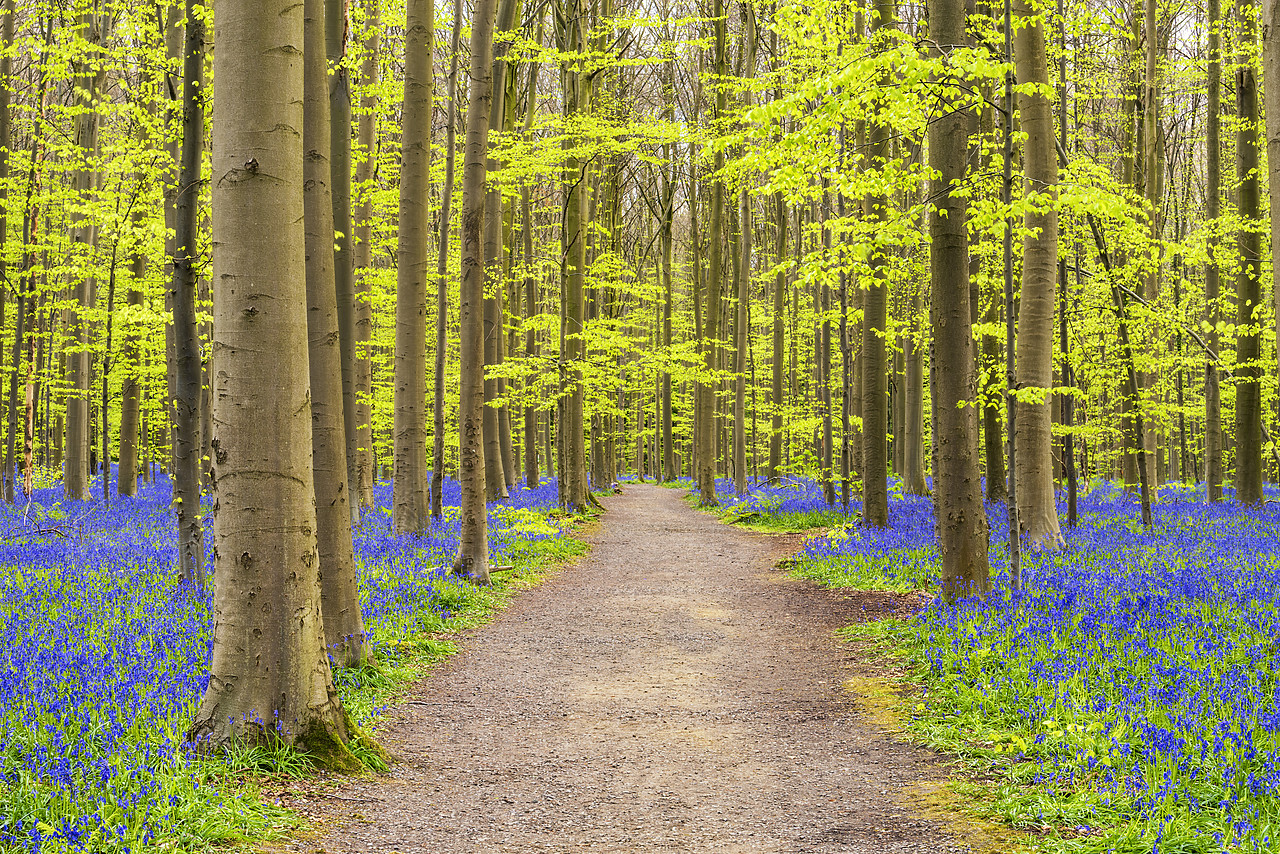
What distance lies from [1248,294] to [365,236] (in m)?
18.1

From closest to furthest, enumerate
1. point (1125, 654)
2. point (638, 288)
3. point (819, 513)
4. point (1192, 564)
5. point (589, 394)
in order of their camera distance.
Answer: point (1125, 654)
point (1192, 564)
point (819, 513)
point (638, 288)
point (589, 394)

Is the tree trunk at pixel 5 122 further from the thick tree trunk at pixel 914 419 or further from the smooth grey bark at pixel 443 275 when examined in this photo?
the thick tree trunk at pixel 914 419

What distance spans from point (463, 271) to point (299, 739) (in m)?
7.34

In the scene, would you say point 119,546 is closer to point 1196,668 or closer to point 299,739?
point 299,739

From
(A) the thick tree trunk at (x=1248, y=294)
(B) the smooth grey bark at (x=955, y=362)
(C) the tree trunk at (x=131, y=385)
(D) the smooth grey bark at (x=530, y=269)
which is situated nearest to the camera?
(B) the smooth grey bark at (x=955, y=362)

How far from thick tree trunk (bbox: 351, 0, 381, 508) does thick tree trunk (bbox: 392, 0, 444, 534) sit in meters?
3.10

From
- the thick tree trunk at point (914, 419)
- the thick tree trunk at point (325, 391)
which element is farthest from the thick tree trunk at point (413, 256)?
the thick tree trunk at point (914, 419)

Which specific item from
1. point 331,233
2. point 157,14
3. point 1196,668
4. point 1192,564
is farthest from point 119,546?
point 1192,564

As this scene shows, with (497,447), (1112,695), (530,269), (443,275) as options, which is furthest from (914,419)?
(1112,695)

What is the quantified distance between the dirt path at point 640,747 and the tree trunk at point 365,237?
810cm

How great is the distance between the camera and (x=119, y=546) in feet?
37.9

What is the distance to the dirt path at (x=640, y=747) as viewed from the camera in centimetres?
416

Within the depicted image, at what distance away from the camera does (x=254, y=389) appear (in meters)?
4.49

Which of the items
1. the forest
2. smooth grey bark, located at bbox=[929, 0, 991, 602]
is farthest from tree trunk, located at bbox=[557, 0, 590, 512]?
smooth grey bark, located at bbox=[929, 0, 991, 602]
